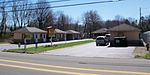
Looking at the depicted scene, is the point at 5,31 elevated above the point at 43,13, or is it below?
below

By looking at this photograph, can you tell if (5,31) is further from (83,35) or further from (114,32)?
(114,32)

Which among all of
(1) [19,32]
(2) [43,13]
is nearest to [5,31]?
(2) [43,13]

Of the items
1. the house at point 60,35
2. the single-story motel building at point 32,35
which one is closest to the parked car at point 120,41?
the single-story motel building at point 32,35

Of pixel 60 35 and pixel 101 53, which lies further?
pixel 60 35

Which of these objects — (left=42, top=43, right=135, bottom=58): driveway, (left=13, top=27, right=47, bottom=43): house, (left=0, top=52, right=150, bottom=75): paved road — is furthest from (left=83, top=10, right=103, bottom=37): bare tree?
(left=0, top=52, right=150, bottom=75): paved road

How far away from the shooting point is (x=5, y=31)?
321 feet

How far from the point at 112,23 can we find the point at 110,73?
126m

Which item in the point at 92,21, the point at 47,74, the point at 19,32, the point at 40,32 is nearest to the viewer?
the point at 47,74

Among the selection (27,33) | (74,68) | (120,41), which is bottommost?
(120,41)

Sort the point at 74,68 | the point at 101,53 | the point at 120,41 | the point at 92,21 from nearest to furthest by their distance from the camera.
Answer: the point at 74,68, the point at 101,53, the point at 120,41, the point at 92,21

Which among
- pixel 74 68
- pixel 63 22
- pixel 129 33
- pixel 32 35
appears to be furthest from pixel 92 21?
pixel 74 68

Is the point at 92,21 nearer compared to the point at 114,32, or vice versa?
the point at 114,32

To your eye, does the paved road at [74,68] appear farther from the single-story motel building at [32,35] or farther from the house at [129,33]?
the single-story motel building at [32,35]

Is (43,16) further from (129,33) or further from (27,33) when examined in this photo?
(129,33)
